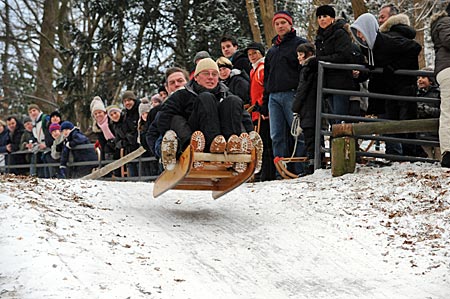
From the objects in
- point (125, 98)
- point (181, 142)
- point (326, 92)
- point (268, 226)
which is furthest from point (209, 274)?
point (125, 98)

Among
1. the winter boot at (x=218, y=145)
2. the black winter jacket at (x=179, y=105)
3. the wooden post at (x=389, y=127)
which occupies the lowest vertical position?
the winter boot at (x=218, y=145)

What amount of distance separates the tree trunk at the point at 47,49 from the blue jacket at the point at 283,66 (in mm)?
15933

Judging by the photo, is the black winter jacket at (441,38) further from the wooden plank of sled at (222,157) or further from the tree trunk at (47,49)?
the tree trunk at (47,49)

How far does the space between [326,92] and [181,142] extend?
2.59 m

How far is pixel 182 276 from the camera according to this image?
471 cm

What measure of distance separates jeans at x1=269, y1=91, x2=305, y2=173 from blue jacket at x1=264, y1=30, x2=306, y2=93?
0.10 metres

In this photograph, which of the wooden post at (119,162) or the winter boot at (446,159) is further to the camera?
the wooden post at (119,162)

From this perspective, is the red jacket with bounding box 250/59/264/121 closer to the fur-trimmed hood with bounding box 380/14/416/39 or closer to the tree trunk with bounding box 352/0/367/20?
the fur-trimmed hood with bounding box 380/14/416/39

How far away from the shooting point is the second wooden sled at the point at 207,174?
6.22 meters

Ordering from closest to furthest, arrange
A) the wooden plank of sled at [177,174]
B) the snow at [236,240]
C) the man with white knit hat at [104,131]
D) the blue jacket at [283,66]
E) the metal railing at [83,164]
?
the snow at [236,240]
the wooden plank of sled at [177,174]
the blue jacket at [283,66]
the metal railing at [83,164]
the man with white knit hat at [104,131]

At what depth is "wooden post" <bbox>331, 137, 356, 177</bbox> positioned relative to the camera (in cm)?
789

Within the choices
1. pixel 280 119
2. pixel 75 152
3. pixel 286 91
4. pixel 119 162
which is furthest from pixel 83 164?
pixel 286 91

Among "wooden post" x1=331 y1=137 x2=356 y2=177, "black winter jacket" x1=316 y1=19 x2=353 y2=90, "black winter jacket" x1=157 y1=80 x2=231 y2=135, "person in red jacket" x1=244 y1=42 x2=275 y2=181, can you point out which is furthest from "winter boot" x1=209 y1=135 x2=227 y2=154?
"person in red jacket" x1=244 y1=42 x2=275 y2=181

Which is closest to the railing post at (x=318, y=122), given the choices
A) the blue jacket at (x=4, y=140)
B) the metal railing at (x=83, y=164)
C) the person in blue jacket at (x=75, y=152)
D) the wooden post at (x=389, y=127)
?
the wooden post at (x=389, y=127)
